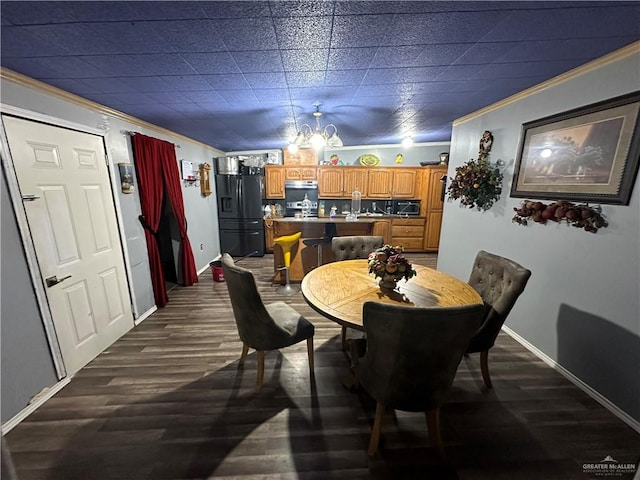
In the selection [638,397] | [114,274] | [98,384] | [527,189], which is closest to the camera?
[638,397]

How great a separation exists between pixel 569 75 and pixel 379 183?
3.71 metres

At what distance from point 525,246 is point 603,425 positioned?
1.38m

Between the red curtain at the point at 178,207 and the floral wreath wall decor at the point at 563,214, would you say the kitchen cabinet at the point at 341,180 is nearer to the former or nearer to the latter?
the red curtain at the point at 178,207

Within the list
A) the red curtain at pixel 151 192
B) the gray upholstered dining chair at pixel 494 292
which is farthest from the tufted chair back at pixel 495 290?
the red curtain at pixel 151 192

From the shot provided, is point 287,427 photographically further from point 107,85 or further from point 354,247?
point 107,85

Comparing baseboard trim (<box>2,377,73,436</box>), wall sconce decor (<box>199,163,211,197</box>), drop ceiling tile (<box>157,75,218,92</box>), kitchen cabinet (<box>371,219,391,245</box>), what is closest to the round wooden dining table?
drop ceiling tile (<box>157,75,218,92</box>)

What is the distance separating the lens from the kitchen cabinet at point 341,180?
5562mm

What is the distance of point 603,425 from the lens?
167 cm

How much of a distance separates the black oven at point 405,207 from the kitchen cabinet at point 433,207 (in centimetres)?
29

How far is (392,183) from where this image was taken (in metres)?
5.58

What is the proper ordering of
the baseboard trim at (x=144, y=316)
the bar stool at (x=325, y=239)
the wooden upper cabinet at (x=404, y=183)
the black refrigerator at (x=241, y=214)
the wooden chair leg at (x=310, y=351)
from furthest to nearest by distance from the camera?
the wooden upper cabinet at (x=404, y=183), the black refrigerator at (x=241, y=214), the bar stool at (x=325, y=239), the baseboard trim at (x=144, y=316), the wooden chair leg at (x=310, y=351)

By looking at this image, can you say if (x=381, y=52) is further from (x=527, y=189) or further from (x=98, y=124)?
(x=98, y=124)

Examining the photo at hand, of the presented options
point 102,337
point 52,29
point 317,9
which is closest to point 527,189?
point 317,9

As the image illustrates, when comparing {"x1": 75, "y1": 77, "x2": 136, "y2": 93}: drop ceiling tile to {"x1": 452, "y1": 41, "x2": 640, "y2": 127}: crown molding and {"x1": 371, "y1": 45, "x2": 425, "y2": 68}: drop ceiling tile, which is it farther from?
{"x1": 452, "y1": 41, "x2": 640, "y2": 127}: crown molding
